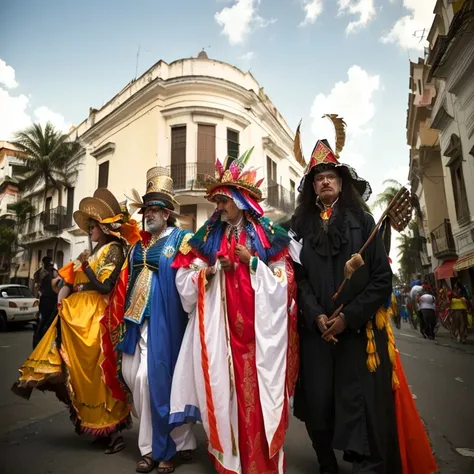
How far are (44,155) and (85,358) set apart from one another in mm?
3659

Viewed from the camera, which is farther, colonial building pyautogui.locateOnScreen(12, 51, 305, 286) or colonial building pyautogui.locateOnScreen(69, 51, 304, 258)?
colonial building pyautogui.locateOnScreen(69, 51, 304, 258)

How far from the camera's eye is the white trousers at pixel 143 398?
242 centimetres

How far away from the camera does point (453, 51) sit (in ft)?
8.01

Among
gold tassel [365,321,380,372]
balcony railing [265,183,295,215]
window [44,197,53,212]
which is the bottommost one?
gold tassel [365,321,380,372]

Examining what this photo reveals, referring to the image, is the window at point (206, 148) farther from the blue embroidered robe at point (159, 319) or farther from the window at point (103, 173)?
the blue embroidered robe at point (159, 319)

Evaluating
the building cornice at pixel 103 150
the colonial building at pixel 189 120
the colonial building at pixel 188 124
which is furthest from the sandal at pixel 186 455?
the colonial building at pixel 189 120

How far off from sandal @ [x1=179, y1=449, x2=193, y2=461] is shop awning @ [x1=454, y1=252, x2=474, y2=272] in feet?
7.64

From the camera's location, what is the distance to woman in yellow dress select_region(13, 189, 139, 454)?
2.71 meters

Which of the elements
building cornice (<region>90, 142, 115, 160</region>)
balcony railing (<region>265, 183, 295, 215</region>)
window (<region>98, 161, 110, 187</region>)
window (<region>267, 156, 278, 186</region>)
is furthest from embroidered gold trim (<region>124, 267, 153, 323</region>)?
window (<region>267, 156, 278, 186</region>)

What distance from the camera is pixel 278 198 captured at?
15289 millimetres

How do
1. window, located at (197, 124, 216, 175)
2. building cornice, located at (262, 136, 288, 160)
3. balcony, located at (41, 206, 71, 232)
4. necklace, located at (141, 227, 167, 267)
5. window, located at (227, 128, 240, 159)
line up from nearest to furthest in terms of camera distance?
necklace, located at (141, 227, 167, 267) < balcony, located at (41, 206, 71, 232) < window, located at (197, 124, 216, 175) < window, located at (227, 128, 240, 159) < building cornice, located at (262, 136, 288, 160)

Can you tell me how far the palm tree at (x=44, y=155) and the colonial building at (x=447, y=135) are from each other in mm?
3219

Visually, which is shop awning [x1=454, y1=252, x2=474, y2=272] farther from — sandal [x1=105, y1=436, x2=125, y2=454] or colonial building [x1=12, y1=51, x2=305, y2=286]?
colonial building [x1=12, y1=51, x2=305, y2=286]

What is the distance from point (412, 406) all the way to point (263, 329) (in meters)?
0.97
